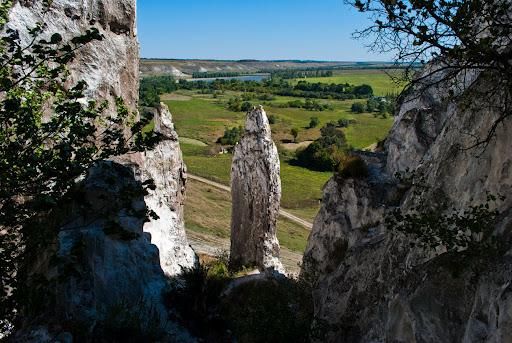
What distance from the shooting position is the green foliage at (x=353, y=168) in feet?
64.7

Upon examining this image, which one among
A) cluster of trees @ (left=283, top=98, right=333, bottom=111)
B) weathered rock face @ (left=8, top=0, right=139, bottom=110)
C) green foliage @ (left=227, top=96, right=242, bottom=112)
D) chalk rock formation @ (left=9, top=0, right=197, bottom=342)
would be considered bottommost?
green foliage @ (left=227, top=96, right=242, bottom=112)

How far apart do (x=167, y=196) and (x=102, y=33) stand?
7194 millimetres

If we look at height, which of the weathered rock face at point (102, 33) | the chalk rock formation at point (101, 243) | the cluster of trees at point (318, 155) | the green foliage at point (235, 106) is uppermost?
the weathered rock face at point (102, 33)

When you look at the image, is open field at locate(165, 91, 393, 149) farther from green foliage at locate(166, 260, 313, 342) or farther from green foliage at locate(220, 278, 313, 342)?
green foliage at locate(166, 260, 313, 342)

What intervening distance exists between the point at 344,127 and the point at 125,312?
366 ft

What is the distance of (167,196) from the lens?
20.2 metres

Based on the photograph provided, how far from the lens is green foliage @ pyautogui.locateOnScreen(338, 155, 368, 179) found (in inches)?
777

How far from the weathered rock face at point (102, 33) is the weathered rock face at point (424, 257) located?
9621mm

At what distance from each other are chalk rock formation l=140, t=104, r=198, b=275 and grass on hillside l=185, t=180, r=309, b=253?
68.0 ft

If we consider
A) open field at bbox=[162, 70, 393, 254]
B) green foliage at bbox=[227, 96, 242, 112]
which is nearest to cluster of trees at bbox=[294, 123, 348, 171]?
open field at bbox=[162, 70, 393, 254]

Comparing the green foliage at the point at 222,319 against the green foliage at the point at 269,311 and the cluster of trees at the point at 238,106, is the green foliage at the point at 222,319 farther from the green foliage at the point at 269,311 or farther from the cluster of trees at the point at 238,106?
the cluster of trees at the point at 238,106

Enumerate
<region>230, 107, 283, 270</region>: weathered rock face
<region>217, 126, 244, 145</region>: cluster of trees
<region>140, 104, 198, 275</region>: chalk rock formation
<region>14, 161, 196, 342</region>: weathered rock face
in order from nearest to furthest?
<region>14, 161, 196, 342</region>: weathered rock face → <region>140, 104, 198, 275</region>: chalk rock formation → <region>230, 107, 283, 270</region>: weathered rock face → <region>217, 126, 244, 145</region>: cluster of trees

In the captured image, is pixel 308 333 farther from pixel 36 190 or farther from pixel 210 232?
pixel 210 232

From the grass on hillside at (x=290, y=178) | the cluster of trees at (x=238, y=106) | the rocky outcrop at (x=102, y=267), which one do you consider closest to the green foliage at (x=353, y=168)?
the rocky outcrop at (x=102, y=267)
